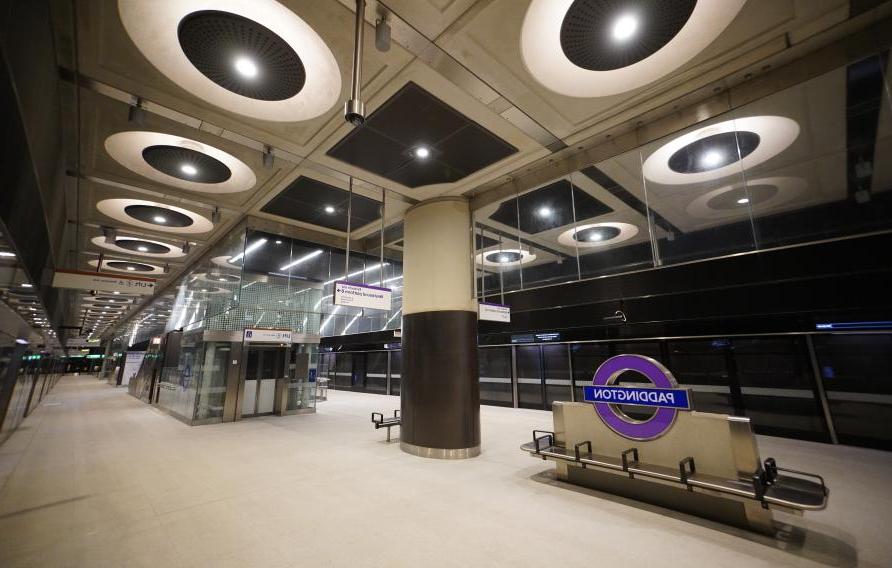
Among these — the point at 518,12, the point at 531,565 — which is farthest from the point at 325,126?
the point at 531,565

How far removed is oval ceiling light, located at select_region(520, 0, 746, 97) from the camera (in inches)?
129

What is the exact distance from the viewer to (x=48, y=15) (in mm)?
3139

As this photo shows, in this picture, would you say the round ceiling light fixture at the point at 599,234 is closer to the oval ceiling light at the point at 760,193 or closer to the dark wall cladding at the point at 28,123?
the oval ceiling light at the point at 760,193

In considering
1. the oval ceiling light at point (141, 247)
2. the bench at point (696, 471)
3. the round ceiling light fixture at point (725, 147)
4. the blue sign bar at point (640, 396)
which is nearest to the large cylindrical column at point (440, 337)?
the bench at point (696, 471)

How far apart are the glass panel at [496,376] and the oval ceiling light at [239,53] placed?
32.9ft

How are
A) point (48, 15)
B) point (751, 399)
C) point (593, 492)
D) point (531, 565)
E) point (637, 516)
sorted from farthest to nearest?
1. point (751, 399)
2. point (593, 492)
3. point (637, 516)
4. point (48, 15)
5. point (531, 565)

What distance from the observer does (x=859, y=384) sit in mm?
6332

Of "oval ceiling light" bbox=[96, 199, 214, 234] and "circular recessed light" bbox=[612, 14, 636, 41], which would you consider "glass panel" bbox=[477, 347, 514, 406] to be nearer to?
"oval ceiling light" bbox=[96, 199, 214, 234]

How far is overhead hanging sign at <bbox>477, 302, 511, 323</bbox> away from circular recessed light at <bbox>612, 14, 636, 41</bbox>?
4411 mm

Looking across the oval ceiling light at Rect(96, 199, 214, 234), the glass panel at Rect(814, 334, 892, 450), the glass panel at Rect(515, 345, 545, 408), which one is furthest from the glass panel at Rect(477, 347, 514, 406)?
the oval ceiling light at Rect(96, 199, 214, 234)

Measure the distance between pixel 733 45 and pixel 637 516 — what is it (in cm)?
512

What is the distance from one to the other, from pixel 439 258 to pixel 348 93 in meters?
3.10

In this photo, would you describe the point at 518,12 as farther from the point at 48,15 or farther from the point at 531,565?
the point at 531,565

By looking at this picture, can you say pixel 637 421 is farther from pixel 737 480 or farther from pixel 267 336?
pixel 267 336
